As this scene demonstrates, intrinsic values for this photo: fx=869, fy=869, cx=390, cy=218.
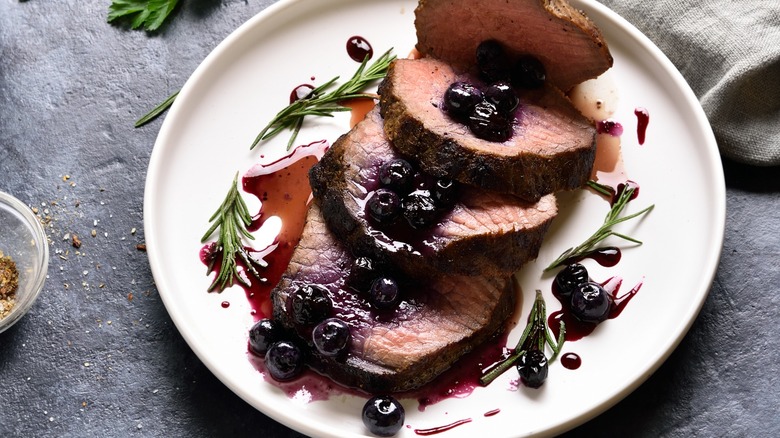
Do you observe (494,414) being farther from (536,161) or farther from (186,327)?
(186,327)

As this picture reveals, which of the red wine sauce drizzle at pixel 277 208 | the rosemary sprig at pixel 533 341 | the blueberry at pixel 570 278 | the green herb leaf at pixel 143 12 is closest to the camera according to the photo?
the rosemary sprig at pixel 533 341

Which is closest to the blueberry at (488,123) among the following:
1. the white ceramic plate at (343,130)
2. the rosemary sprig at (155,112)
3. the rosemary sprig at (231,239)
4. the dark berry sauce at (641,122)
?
the white ceramic plate at (343,130)

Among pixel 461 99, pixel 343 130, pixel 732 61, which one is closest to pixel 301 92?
pixel 343 130

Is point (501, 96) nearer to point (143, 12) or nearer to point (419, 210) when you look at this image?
point (419, 210)

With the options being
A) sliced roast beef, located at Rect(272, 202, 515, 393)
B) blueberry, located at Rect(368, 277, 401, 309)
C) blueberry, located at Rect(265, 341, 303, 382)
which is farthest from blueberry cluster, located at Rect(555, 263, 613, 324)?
blueberry, located at Rect(265, 341, 303, 382)

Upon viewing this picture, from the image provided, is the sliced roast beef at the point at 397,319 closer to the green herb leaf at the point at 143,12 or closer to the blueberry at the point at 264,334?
the blueberry at the point at 264,334

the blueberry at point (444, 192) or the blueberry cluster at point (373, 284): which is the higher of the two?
the blueberry at point (444, 192)
